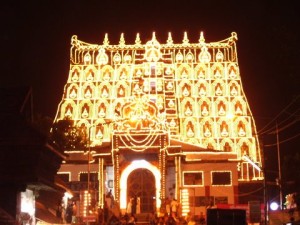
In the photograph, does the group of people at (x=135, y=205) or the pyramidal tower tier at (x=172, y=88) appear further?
the pyramidal tower tier at (x=172, y=88)

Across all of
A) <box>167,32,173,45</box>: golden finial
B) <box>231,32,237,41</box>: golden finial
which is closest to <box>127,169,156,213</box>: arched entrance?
<box>167,32,173,45</box>: golden finial

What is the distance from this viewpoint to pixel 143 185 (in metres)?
59.2

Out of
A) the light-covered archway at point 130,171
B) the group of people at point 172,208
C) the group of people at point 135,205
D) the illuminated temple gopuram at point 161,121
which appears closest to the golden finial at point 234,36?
the illuminated temple gopuram at point 161,121

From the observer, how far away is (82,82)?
8288cm

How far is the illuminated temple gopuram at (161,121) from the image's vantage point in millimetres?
58250

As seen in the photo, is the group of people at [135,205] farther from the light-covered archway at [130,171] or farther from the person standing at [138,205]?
the light-covered archway at [130,171]

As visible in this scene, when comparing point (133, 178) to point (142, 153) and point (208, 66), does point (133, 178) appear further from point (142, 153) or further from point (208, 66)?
point (208, 66)

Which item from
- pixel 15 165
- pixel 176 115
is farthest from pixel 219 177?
pixel 15 165

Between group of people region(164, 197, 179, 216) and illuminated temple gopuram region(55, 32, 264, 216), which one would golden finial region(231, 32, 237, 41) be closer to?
→ illuminated temple gopuram region(55, 32, 264, 216)

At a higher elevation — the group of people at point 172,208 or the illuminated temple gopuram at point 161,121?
the illuminated temple gopuram at point 161,121

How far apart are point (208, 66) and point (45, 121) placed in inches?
1007

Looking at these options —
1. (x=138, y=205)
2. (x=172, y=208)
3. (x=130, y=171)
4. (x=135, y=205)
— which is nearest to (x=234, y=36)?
(x=130, y=171)

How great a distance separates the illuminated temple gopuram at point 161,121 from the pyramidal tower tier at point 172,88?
0.45 ft

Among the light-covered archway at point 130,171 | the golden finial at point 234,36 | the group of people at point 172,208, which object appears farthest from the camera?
the golden finial at point 234,36
